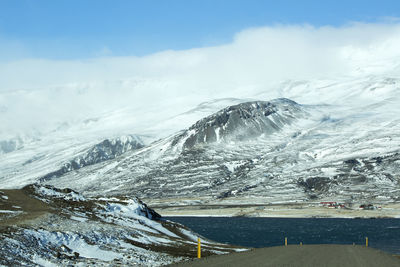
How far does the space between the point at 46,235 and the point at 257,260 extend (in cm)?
1762

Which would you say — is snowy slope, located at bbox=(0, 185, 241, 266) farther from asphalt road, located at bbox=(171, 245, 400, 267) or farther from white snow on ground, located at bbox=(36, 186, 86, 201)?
white snow on ground, located at bbox=(36, 186, 86, 201)

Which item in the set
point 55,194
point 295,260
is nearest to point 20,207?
point 55,194

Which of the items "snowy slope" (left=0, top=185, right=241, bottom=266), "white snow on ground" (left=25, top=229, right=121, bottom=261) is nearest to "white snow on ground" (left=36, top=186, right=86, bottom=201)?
"snowy slope" (left=0, top=185, right=241, bottom=266)

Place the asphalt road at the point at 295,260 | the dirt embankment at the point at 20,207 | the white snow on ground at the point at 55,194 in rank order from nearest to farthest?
the asphalt road at the point at 295,260, the dirt embankment at the point at 20,207, the white snow on ground at the point at 55,194

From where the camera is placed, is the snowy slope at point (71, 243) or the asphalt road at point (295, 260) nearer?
the asphalt road at point (295, 260)

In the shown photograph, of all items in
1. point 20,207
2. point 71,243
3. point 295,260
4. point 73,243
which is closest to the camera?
point 295,260

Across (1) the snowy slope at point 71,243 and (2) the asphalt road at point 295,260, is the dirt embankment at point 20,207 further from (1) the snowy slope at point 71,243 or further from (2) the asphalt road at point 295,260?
(2) the asphalt road at point 295,260

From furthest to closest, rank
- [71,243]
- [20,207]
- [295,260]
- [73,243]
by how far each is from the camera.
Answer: [20,207]
[73,243]
[71,243]
[295,260]

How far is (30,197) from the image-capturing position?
75.5 m

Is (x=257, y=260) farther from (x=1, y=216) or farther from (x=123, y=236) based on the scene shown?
(x=1, y=216)

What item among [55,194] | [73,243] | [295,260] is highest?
[73,243]

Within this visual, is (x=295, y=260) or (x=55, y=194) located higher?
(x=55, y=194)

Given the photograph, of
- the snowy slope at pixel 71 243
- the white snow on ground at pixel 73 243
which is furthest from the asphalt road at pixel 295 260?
the white snow on ground at pixel 73 243

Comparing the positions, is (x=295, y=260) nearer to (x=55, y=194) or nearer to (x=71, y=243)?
(x=71, y=243)
